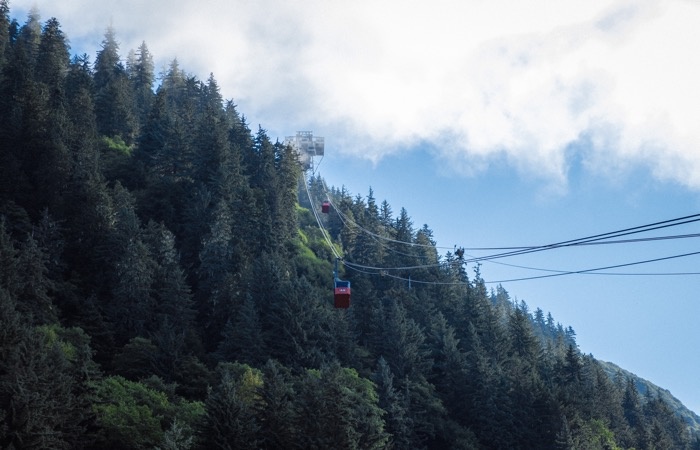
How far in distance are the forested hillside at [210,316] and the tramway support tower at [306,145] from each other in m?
24.4

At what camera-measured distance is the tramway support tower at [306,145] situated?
13325 cm

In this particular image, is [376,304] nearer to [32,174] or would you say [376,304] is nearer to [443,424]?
[443,424]

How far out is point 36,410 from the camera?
128ft

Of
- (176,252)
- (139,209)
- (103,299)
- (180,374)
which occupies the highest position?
(139,209)

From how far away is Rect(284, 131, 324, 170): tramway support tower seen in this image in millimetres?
133250

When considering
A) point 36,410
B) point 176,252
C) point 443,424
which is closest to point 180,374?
point 36,410

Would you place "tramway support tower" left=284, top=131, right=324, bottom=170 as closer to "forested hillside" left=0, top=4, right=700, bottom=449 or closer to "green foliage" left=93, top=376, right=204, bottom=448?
"forested hillside" left=0, top=4, right=700, bottom=449

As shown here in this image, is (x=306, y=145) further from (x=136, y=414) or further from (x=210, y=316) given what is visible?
(x=136, y=414)

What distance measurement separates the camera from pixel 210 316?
70.4 meters

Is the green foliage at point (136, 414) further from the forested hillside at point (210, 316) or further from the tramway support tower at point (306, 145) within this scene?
the tramway support tower at point (306, 145)

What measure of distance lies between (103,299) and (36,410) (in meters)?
28.0

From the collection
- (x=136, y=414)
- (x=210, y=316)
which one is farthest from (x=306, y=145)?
(x=136, y=414)

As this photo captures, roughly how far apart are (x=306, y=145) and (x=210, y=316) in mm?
69976

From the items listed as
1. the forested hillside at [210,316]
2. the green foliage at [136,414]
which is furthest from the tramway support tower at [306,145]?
the green foliage at [136,414]
